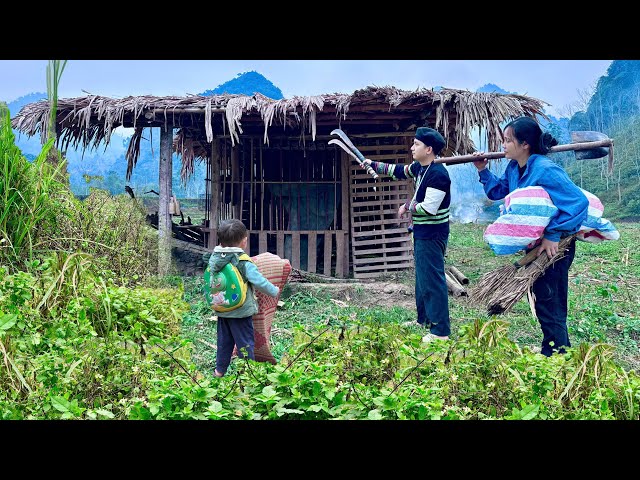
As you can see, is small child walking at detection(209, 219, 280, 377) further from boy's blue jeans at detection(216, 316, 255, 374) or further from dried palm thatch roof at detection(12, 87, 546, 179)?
dried palm thatch roof at detection(12, 87, 546, 179)

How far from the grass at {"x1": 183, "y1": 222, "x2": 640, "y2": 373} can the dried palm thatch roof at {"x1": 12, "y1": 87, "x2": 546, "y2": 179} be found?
1944 millimetres

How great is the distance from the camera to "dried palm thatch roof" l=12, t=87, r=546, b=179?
690 centimetres

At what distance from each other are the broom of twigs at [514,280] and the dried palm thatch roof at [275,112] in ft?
12.3

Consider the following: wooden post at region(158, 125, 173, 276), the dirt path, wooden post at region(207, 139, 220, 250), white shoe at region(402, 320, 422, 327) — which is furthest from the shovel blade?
wooden post at region(207, 139, 220, 250)

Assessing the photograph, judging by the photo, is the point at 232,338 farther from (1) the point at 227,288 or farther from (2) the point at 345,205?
(2) the point at 345,205

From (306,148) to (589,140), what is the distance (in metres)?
5.20

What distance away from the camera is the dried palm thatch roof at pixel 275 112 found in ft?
22.6

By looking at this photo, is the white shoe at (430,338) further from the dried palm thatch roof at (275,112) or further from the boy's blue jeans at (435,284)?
the dried palm thatch roof at (275,112)

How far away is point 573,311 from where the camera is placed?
4.94 m

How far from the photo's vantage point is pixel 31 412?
2.24 meters

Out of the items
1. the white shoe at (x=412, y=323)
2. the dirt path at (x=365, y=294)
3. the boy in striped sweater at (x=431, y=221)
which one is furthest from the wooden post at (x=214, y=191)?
the boy in striped sweater at (x=431, y=221)
